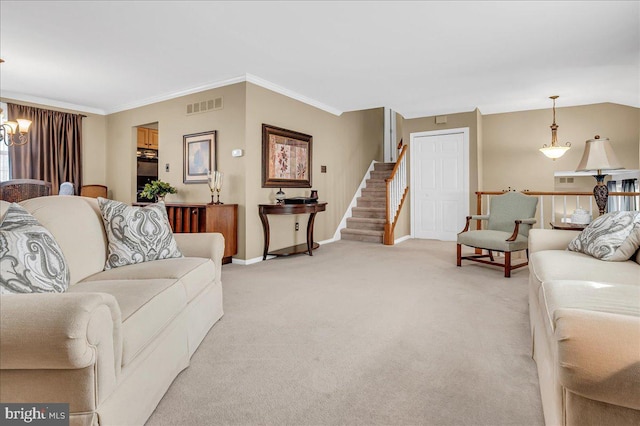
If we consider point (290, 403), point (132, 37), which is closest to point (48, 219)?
point (290, 403)

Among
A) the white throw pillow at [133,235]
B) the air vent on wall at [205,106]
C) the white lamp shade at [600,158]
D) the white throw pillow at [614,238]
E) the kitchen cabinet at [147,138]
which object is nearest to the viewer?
the white throw pillow at [133,235]

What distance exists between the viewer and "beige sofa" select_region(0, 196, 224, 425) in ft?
3.20

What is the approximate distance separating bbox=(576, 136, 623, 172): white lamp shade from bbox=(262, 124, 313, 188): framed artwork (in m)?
3.60

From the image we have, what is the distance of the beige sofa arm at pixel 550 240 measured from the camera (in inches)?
110

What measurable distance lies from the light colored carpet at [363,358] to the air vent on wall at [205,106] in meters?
2.59

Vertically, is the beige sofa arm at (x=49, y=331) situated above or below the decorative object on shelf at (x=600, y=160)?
→ below

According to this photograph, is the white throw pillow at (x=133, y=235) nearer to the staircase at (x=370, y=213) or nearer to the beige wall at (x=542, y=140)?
the staircase at (x=370, y=213)

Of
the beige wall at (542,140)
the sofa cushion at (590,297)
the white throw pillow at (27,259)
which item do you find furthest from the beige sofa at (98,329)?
the beige wall at (542,140)

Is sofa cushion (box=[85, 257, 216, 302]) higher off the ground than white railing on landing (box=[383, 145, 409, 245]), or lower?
lower

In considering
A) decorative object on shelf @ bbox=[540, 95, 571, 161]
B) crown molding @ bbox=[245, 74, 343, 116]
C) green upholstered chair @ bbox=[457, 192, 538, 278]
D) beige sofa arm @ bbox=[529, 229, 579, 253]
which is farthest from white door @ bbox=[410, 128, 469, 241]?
beige sofa arm @ bbox=[529, 229, 579, 253]

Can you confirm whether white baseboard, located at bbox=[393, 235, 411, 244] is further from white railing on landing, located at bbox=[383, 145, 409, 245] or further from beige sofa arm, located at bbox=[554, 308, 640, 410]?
beige sofa arm, located at bbox=[554, 308, 640, 410]

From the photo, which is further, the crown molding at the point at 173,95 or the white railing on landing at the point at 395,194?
the white railing on landing at the point at 395,194

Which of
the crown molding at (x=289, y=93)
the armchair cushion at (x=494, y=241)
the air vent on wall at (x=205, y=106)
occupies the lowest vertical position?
the armchair cushion at (x=494, y=241)

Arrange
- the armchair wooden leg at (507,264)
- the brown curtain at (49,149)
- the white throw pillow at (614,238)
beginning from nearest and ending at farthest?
the white throw pillow at (614,238)
the armchair wooden leg at (507,264)
the brown curtain at (49,149)
